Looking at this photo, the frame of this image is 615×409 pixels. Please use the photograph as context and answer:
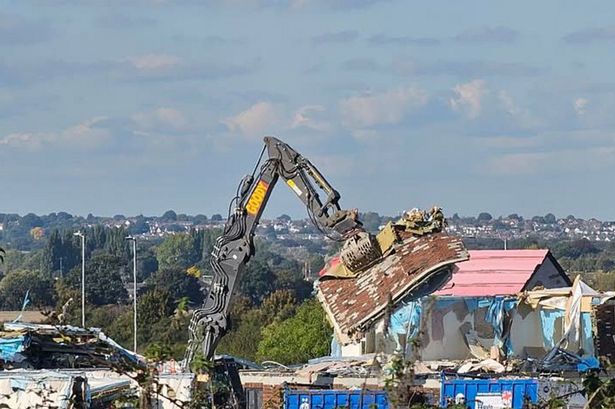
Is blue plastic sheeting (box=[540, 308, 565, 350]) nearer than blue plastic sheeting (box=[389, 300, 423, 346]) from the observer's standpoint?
No

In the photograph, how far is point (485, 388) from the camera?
85.5 feet

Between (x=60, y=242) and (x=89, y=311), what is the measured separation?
265 ft

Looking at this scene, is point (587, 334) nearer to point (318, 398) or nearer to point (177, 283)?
point (318, 398)

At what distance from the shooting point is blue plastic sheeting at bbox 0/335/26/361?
29.1 meters

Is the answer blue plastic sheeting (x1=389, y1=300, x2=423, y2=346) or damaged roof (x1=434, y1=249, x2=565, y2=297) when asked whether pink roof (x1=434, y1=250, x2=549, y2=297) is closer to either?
damaged roof (x1=434, y1=249, x2=565, y2=297)

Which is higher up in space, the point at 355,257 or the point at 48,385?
the point at 355,257

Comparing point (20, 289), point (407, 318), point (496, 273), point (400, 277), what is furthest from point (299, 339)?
point (20, 289)

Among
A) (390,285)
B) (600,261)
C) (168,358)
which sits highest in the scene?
(600,261)

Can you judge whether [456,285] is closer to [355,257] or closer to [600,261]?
[355,257]

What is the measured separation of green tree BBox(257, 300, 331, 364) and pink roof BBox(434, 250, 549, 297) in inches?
394

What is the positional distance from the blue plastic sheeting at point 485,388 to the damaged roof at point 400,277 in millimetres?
1801

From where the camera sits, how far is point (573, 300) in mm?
33156

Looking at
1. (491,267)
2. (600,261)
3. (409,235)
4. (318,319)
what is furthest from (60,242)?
(409,235)

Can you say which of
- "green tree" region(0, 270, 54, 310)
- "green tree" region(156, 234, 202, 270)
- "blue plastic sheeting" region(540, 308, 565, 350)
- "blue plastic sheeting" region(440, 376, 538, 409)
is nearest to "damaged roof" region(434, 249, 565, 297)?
"blue plastic sheeting" region(540, 308, 565, 350)
